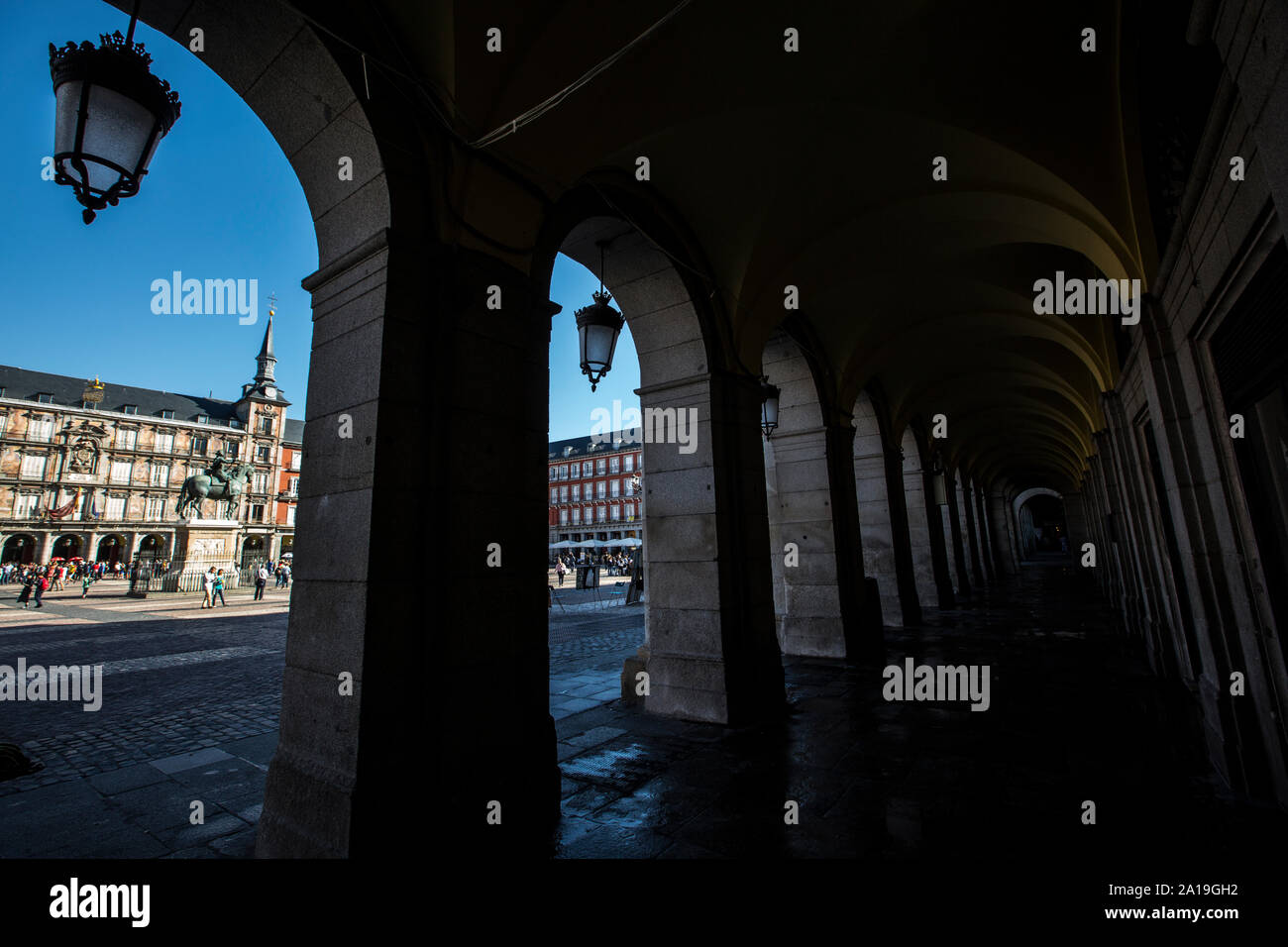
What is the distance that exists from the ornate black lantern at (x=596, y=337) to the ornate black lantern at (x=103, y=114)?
3.00 meters

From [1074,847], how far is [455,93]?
559 cm

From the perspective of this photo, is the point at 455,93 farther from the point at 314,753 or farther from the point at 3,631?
the point at 3,631

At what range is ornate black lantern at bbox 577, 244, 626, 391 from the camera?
4941 millimetres

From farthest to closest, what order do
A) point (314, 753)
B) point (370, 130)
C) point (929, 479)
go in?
1. point (929, 479)
2. point (370, 130)
3. point (314, 753)

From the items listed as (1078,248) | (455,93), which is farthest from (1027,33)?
(455,93)

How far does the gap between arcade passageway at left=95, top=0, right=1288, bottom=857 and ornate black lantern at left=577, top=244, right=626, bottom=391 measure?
0.69 m

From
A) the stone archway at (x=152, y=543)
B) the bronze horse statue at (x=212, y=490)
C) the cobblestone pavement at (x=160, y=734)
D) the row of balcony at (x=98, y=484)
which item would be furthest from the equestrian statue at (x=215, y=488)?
the stone archway at (x=152, y=543)

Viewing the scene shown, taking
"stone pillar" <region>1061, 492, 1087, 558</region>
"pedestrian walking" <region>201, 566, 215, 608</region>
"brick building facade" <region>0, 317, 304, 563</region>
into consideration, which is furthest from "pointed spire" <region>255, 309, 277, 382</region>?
"stone pillar" <region>1061, 492, 1087, 558</region>

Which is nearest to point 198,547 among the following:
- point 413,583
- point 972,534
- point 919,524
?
point 413,583

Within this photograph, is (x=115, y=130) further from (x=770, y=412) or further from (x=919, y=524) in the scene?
(x=919, y=524)

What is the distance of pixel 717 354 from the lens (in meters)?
5.97

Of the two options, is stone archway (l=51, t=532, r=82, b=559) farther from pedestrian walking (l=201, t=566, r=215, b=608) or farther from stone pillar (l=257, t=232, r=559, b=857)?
stone pillar (l=257, t=232, r=559, b=857)

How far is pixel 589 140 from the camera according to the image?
4.11 meters

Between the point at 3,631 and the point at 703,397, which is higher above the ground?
the point at 703,397
